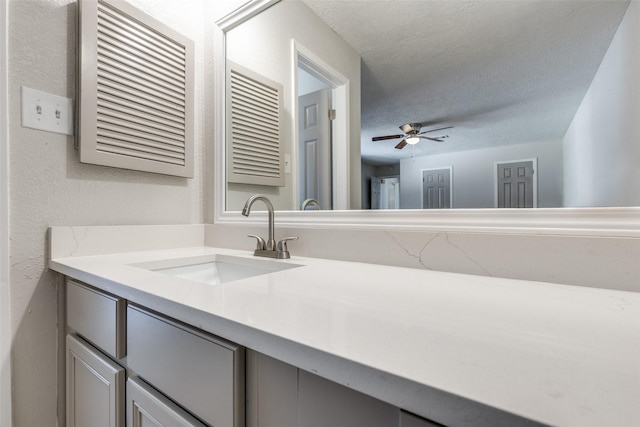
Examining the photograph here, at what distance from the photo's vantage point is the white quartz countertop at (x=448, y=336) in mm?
255

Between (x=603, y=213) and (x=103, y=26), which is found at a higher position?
(x=103, y=26)

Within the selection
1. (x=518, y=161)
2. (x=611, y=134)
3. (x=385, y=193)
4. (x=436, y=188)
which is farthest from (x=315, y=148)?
(x=611, y=134)

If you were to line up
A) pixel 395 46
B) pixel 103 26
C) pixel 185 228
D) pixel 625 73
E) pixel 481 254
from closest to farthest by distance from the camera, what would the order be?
1. pixel 625 73
2. pixel 481 254
3. pixel 395 46
4. pixel 103 26
5. pixel 185 228

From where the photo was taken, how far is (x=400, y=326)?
407mm

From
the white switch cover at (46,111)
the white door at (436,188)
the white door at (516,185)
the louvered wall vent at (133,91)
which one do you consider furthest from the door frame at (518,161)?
the white switch cover at (46,111)

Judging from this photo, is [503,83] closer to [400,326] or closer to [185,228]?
[400,326]

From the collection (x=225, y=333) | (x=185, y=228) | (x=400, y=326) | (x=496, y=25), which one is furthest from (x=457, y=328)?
(x=185, y=228)

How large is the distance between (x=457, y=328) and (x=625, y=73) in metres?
0.68

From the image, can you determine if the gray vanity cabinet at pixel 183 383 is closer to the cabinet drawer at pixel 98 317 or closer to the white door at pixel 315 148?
the cabinet drawer at pixel 98 317

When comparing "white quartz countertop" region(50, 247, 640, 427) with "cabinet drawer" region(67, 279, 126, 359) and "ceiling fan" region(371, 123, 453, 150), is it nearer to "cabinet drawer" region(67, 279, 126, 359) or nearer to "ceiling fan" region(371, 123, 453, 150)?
"cabinet drawer" region(67, 279, 126, 359)

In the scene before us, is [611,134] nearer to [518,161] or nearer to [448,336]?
[518,161]

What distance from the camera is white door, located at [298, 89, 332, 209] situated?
1125 mm

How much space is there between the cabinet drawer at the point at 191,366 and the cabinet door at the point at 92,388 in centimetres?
10

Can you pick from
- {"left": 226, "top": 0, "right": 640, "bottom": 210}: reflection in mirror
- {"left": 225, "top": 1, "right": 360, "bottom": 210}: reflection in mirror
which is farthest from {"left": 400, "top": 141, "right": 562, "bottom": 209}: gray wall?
{"left": 225, "top": 1, "right": 360, "bottom": 210}: reflection in mirror
